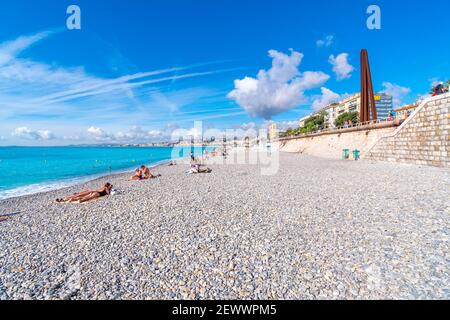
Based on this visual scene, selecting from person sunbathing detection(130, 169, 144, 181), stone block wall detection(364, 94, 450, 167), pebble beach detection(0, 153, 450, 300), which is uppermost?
stone block wall detection(364, 94, 450, 167)

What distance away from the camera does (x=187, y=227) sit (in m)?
6.29

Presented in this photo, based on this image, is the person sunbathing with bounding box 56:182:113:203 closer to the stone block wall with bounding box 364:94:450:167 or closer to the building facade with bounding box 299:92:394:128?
the stone block wall with bounding box 364:94:450:167

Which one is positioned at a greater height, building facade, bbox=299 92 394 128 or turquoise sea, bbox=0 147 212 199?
building facade, bbox=299 92 394 128

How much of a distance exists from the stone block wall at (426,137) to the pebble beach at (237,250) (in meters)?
10.5

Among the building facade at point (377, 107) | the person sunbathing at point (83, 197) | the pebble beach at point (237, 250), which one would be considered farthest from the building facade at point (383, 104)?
the person sunbathing at point (83, 197)

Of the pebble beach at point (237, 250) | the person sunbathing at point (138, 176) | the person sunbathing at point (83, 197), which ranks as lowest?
the pebble beach at point (237, 250)

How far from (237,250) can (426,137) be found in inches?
807

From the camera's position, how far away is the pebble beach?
349 cm

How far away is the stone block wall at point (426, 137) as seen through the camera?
1573cm

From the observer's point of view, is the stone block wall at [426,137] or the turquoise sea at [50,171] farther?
the turquoise sea at [50,171]

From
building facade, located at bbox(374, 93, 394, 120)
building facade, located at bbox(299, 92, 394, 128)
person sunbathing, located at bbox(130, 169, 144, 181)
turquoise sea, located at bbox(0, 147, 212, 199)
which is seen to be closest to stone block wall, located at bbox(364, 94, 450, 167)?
person sunbathing, located at bbox(130, 169, 144, 181)

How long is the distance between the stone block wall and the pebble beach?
1053cm

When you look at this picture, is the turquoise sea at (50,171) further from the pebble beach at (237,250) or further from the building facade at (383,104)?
the building facade at (383,104)

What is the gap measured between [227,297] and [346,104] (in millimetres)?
123799
